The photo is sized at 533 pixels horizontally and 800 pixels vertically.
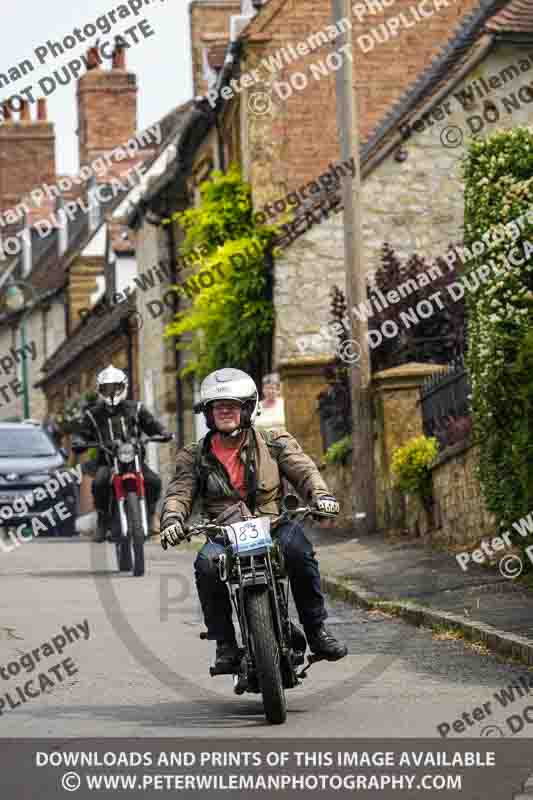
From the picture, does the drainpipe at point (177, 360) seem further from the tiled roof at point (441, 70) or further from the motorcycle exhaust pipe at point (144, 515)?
the motorcycle exhaust pipe at point (144, 515)

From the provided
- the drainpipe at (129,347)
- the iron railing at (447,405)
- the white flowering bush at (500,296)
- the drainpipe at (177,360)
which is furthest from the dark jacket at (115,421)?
the drainpipe at (129,347)

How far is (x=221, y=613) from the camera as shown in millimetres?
8844

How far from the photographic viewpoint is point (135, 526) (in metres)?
16.7

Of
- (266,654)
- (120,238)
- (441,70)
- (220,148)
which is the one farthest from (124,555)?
(120,238)

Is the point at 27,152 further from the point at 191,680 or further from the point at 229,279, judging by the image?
the point at 191,680

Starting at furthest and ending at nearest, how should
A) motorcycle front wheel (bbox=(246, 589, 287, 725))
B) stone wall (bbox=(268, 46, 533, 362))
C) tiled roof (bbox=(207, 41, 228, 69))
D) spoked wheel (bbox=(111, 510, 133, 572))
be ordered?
tiled roof (bbox=(207, 41, 228, 69)) < stone wall (bbox=(268, 46, 533, 362)) < spoked wheel (bbox=(111, 510, 133, 572)) < motorcycle front wheel (bbox=(246, 589, 287, 725))

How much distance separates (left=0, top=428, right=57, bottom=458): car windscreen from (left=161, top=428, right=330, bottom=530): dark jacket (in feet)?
64.2

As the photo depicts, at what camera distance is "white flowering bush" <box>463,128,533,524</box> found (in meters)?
13.9

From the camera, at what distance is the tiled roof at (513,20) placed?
1059 inches

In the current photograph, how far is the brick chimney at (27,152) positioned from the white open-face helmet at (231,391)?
63.7 meters

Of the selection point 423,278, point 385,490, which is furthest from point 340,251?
point 385,490

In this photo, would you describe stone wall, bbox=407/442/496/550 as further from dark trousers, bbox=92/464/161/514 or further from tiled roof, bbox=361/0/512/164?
tiled roof, bbox=361/0/512/164

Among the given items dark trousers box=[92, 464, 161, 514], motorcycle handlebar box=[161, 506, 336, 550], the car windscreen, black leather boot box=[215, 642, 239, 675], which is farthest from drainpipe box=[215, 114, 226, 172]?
black leather boot box=[215, 642, 239, 675]
